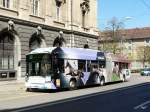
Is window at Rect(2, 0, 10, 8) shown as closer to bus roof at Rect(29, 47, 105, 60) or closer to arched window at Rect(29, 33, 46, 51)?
arched window at Rect(29, 33, 46, 51)

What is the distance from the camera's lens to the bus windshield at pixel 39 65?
27.3 m

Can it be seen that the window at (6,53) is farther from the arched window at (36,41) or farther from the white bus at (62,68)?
the white bus at (62,68)

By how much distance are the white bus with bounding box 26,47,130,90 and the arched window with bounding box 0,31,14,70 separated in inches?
288

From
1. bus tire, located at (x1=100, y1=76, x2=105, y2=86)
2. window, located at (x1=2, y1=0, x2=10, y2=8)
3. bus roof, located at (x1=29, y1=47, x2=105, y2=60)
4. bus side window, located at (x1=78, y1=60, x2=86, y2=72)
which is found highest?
window, located at (x1=2, y1=0, x2=10, y2=8)

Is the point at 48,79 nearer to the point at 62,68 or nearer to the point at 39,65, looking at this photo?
the point at 39,65

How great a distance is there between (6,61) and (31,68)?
8.38 m

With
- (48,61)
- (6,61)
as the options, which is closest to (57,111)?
(48,61)

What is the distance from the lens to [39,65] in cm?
2775

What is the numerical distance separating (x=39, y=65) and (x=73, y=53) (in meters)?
3.37

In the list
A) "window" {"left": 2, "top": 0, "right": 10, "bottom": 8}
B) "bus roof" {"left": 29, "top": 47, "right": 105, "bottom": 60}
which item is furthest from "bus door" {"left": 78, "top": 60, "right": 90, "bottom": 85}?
"window" {"left": 2, "top": 0, "right": 10, "bottom": 8}

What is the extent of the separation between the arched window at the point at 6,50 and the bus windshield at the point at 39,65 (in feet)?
24.4

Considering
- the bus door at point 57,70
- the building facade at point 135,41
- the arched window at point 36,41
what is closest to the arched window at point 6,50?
the arched window at point 36,41

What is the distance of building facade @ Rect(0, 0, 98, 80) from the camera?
35500 mm

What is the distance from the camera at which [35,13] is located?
4044cm
